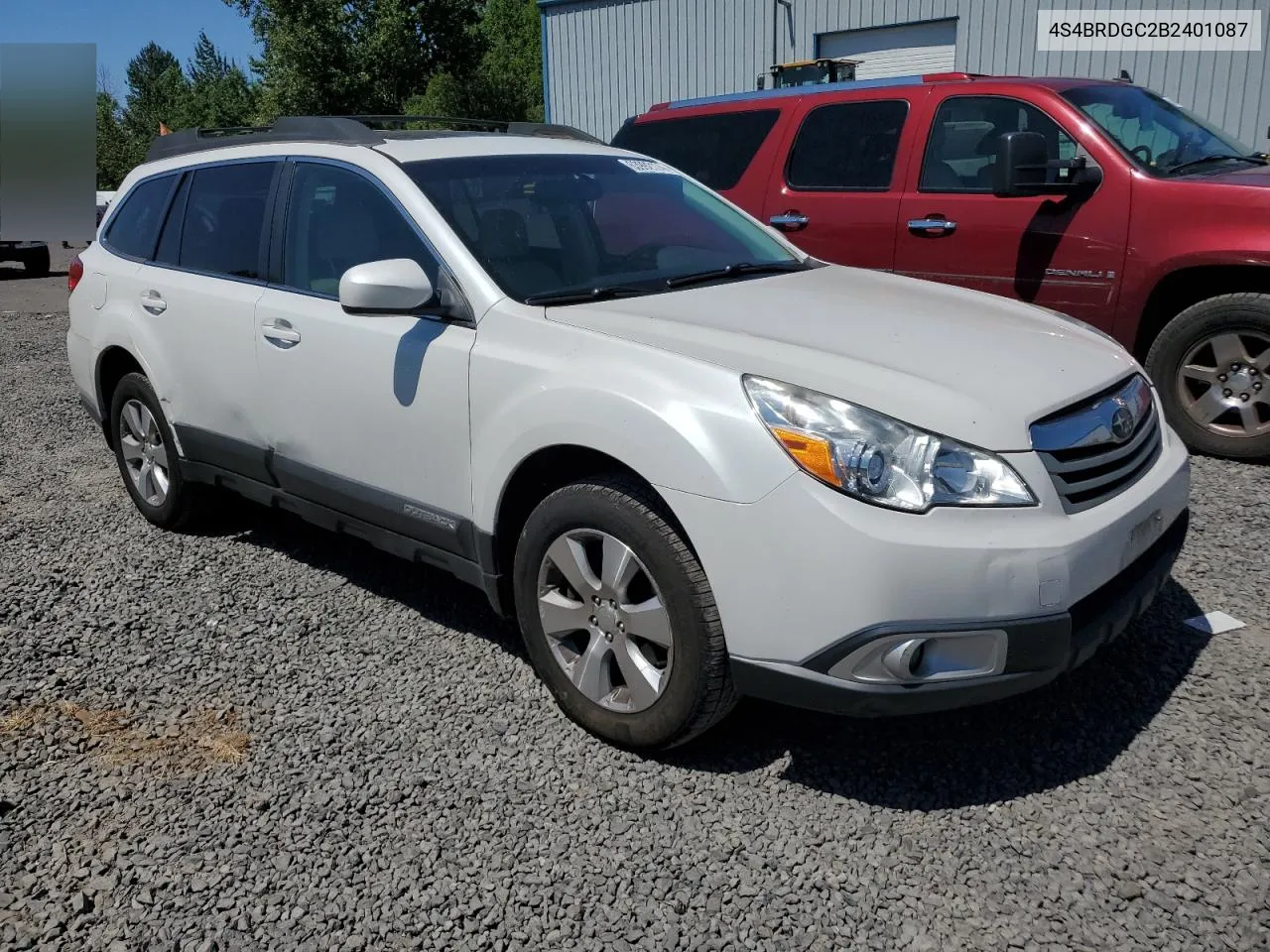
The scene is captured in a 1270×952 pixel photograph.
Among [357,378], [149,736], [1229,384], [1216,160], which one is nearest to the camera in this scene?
[149,736]

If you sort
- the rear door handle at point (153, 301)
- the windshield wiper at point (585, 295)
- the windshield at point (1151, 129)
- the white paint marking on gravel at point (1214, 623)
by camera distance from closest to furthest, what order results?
1. the windshield wiper at point (585, 295)
2. the white paint marking on gravel at point (1214, 623)
3. the rear door handle at point (153, 301)
4. the windshield at point (1151, 129)

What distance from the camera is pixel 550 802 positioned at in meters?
2.85

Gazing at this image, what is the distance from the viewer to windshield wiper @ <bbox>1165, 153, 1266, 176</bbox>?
556cm

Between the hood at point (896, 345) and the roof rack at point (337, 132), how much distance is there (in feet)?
4.30

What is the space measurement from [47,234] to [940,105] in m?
14.8

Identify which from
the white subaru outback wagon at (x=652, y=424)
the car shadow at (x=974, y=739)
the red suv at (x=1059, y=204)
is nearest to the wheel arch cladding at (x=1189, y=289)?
the red suv at (x=1059, y=204)

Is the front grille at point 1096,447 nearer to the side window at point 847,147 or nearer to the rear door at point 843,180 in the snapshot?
the rear door at point 843,180

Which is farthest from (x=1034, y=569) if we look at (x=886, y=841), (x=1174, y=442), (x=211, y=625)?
(x=211, y=625)

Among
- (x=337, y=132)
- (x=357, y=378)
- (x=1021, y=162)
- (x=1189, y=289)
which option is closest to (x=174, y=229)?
(x=337, y=132)

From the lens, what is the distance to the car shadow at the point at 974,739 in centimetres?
289

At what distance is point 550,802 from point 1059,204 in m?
4.30

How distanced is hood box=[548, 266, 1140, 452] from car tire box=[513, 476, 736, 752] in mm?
464

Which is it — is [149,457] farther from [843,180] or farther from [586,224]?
[843,180]

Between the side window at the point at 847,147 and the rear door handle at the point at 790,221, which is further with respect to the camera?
the rear door handle at the point at 790,221
